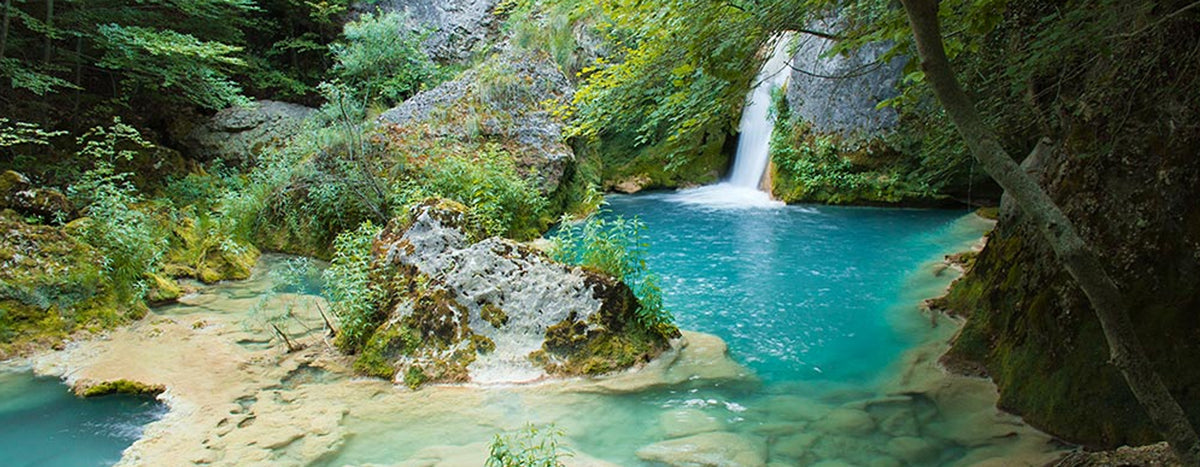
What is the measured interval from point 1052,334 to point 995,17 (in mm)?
2321

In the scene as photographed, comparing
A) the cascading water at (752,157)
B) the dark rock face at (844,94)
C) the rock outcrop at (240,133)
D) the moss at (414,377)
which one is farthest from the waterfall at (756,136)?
the moss at (414,377)

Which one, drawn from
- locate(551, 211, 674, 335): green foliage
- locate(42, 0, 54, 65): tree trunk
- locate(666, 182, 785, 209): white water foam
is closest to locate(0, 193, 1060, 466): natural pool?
locate(551, 211, 674, 335): green foliage

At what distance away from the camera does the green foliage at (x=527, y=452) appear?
3.10 metres

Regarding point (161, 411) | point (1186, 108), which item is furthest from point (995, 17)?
point (161, 411)

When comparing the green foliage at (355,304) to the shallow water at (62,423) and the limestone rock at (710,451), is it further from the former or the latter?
the limestone rock at (710,451)

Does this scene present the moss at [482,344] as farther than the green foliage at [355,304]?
No

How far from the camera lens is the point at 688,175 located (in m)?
17.6

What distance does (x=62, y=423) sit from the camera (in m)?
4.55

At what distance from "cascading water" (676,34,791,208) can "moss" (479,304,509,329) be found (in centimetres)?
1038

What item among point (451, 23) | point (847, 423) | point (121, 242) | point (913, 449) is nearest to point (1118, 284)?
point (913, 449)

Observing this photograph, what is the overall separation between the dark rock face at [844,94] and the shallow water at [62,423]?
1272 centimetres

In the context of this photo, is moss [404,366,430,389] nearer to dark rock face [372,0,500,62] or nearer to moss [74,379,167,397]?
moss [74,379,167,397]

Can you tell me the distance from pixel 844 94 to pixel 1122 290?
39.0 feet

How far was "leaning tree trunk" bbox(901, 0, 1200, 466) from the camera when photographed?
219 centimetres
